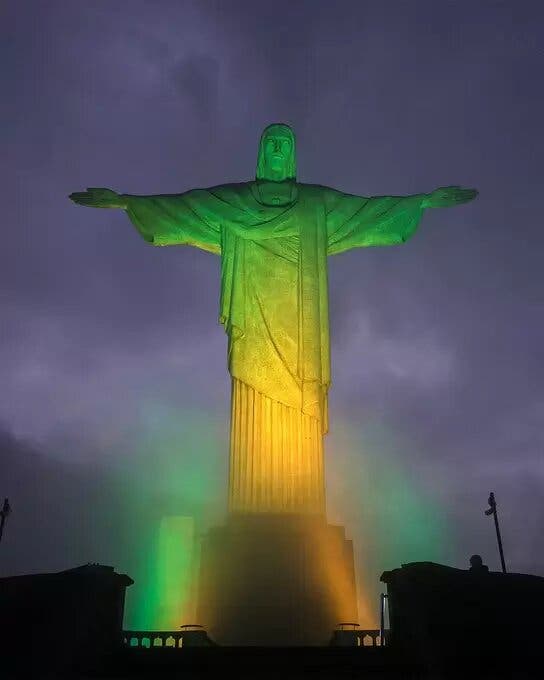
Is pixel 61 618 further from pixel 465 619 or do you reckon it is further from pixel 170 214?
pixel 170 214

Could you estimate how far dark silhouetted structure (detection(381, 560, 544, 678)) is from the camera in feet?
20.0

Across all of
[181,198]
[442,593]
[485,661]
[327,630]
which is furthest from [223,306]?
[485,661]

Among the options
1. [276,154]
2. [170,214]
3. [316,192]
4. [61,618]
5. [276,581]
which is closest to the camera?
[61,618]

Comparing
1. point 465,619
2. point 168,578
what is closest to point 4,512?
point 168,578

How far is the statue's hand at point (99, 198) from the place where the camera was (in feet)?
38.1

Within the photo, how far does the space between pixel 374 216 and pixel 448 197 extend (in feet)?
4.18

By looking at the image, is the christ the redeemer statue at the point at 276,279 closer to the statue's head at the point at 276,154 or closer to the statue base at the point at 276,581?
the statue's head at the point at 276,154

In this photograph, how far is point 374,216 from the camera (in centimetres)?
1220

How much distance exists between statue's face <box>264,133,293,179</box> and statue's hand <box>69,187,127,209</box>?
2570 mm

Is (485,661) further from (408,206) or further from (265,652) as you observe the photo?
(408,206)

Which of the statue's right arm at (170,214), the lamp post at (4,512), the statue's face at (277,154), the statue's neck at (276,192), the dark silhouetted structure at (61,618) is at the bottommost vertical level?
the dark silhouetted structure at (61,618)

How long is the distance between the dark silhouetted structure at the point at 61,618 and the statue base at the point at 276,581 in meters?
1.84

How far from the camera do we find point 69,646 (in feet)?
22.2

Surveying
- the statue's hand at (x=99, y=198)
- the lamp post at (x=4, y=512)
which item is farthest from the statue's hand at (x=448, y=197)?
the lamp post at (x=4, y=512)
